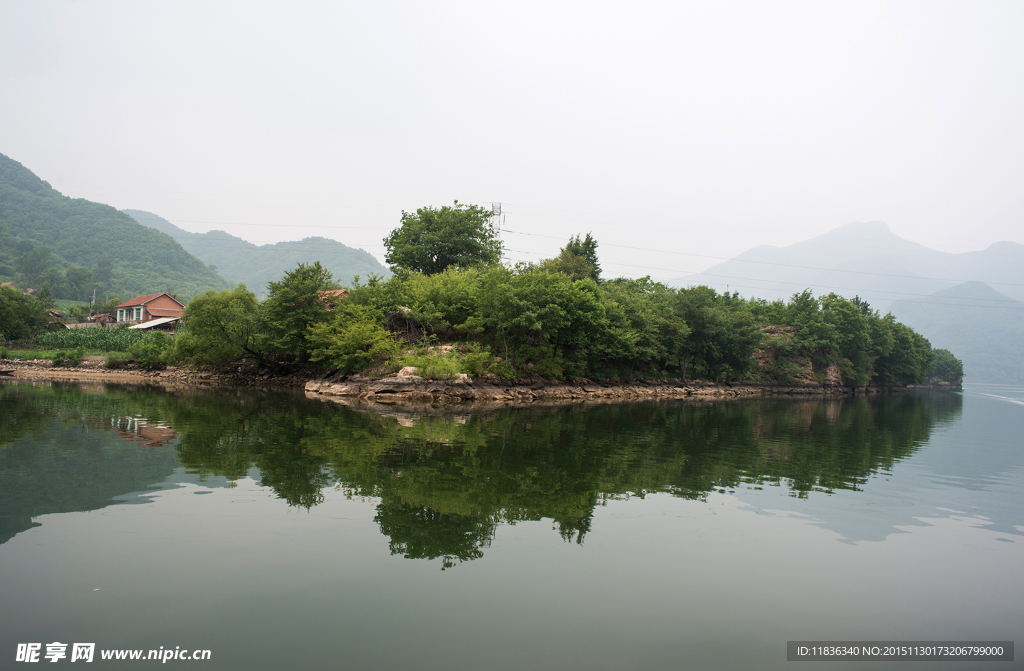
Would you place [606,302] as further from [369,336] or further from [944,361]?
[944,361]

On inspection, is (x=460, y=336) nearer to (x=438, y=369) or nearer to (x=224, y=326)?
(x=438, y=369)

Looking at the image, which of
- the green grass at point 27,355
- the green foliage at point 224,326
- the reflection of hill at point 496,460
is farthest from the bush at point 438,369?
the green grass at point 27,355

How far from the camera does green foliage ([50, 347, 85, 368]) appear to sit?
44.9 metres

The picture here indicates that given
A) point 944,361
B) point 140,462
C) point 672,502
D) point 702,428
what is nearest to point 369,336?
point 702,428

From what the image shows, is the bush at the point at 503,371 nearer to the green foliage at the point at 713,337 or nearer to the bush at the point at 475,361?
the bush at the point at 475,361

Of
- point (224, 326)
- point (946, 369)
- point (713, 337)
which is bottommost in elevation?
point (946, 369)

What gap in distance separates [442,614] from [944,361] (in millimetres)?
123177

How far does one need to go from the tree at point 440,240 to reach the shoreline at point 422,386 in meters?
16.2

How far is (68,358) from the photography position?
45188 mm

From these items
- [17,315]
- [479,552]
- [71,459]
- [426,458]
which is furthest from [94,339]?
[479,552]

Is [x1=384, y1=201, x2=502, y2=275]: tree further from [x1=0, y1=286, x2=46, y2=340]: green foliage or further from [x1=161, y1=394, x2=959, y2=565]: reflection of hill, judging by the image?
[x1=0, y1=286, x2=46, y2=340]: green foliage

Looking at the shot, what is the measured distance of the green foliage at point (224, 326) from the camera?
37.4 m

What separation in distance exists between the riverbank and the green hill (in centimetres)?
7399

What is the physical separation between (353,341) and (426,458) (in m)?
22.1
